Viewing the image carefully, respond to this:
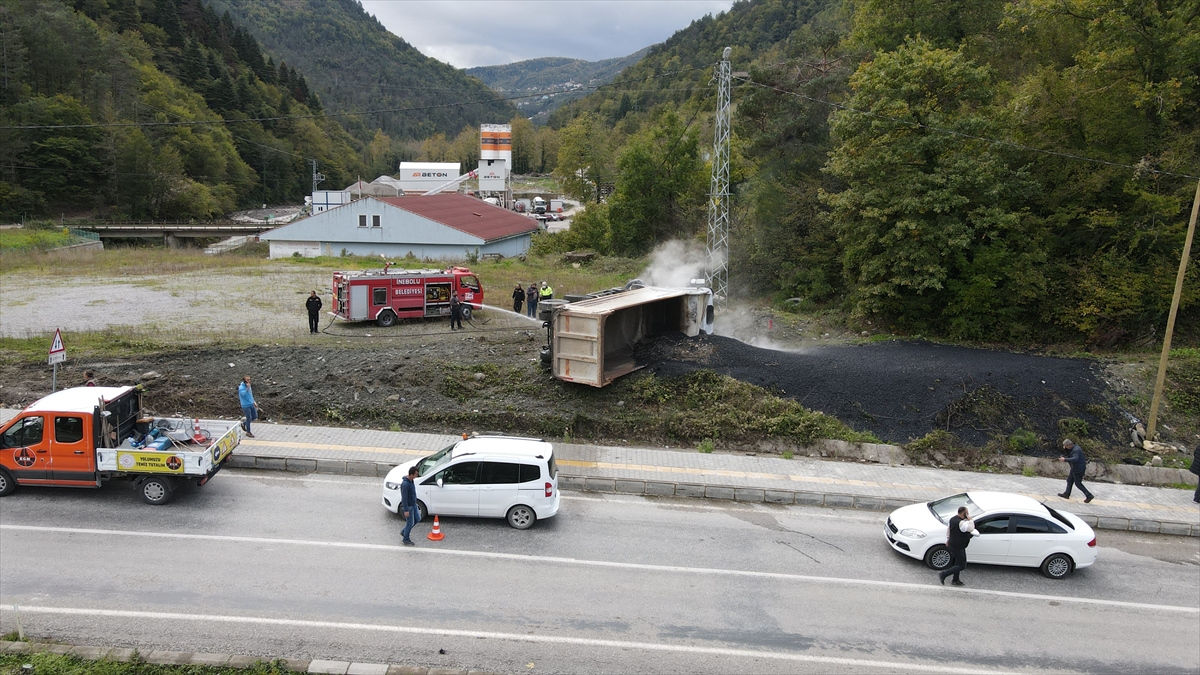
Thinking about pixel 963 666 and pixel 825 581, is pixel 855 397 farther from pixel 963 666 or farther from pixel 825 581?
pixel 963 666

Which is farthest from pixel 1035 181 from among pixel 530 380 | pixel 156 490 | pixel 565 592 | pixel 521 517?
pixel 156 490

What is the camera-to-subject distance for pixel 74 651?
7.88 m

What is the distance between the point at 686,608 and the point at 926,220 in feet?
62.9

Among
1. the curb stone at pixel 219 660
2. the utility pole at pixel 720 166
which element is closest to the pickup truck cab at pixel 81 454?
the curb stone at pixel 219 660

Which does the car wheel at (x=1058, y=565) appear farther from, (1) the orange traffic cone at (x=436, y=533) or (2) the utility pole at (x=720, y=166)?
(2) the utility pole at (x=720, y=166)

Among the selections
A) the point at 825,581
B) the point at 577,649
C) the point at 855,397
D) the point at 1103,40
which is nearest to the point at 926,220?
the point at 1103,40

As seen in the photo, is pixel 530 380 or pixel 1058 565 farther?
pixel 530 380

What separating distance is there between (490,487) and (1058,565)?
31.0 feet

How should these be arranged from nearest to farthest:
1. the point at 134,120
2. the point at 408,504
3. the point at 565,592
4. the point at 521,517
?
the point at 565,592 < the point at 408,504 < the point at 521,517 < the point at 134,120

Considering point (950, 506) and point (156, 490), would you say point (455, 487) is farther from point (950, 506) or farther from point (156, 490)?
point (950, 506)

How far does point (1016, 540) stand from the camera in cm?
1108

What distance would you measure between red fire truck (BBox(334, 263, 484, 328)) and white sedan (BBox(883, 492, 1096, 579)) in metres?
19.9

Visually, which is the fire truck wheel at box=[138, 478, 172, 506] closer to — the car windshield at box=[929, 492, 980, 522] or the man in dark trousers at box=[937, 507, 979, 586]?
the man in dark trousers at box=[937, 507, 979, 586]

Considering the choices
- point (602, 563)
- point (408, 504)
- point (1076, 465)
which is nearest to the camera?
point (602, 563)
